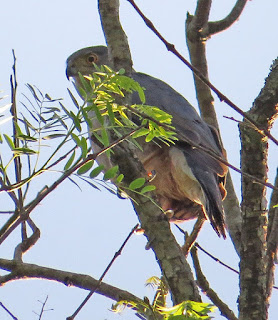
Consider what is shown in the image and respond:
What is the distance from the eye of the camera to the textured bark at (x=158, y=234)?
2.57 metres

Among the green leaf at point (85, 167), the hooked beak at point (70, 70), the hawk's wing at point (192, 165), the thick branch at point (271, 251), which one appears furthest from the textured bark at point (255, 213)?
the hooked beak at point (70, 70)

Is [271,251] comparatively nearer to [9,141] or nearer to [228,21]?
[9,141]

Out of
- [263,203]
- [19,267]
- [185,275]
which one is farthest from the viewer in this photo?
[263,203]

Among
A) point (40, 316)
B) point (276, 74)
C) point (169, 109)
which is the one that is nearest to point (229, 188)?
point (169, 109)

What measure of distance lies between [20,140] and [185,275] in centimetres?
113

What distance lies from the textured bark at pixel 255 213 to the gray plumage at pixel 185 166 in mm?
1297

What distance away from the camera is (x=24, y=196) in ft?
5.53

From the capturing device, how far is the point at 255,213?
10.2 feet

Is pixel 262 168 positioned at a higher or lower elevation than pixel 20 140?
higher

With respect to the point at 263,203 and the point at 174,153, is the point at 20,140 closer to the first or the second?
the point at 263,203

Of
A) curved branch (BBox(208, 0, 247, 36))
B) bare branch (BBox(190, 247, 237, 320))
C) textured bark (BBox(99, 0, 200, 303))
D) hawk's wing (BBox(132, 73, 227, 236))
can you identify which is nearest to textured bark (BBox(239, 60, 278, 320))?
textured bark (BBox(99, 0, 200, 303))

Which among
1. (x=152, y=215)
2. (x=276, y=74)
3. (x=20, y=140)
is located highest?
(x=276, y=74)

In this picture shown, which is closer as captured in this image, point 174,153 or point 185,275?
point 185,275

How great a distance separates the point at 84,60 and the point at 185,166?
2.17m
